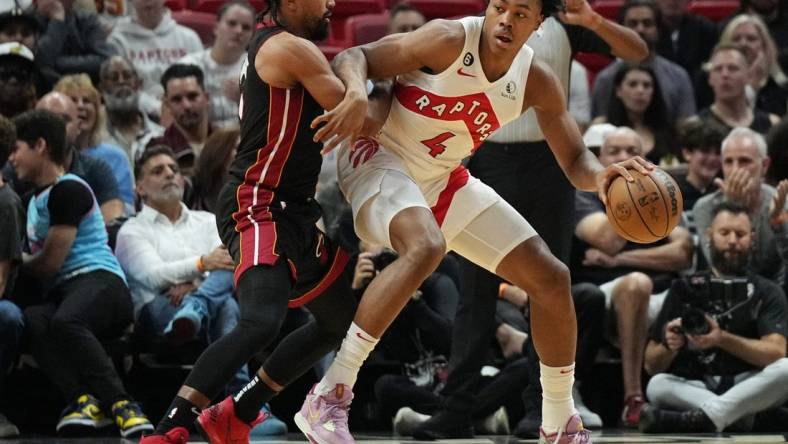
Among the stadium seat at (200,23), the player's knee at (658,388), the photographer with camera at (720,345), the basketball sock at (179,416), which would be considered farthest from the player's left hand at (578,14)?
the stadium seat at (200,23)

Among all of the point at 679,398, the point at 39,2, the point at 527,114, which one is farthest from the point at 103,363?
the point at 39,2

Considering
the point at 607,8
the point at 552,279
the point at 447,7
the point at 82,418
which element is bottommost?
the point at 82,418

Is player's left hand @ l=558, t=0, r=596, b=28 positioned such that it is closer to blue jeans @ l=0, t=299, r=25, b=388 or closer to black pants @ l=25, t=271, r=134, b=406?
black pants @ l=25, t=271, r=134, b=406

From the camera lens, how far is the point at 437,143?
4785 millimetres

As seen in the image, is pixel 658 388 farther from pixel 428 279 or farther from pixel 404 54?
pixel 404 54

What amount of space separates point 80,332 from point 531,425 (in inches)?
88.1

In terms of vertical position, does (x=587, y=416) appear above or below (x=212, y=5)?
below

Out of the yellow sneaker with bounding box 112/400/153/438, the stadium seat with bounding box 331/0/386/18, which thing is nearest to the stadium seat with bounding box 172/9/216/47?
the stadium seat with bounding box 331/0/386/18

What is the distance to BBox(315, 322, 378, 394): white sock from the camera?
4402 mm

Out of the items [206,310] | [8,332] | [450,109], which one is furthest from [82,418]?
[450,109]

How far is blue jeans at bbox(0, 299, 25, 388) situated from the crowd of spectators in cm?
1

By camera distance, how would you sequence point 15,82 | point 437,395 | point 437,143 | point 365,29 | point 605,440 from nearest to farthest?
1. point 437,143
2. point 605,440
3. point 437,395
4. point 15,82
5. point 365,29

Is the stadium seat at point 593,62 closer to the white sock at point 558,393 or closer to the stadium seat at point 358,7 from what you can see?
the stadium seat at point 358,7

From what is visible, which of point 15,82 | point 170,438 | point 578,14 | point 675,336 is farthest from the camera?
point 15,82
